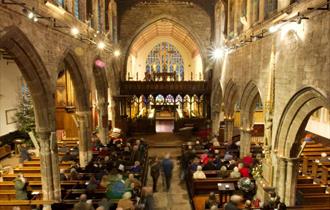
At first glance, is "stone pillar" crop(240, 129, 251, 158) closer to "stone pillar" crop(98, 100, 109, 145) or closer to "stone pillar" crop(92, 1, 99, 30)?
"stone pillar" crop(98, 100, 109, 145)

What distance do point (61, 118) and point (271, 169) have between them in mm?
12937

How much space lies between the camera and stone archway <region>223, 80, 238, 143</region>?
1605 centimetres

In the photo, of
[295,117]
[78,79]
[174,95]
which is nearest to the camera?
[295,117]

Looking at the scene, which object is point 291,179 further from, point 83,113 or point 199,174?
point 83,113

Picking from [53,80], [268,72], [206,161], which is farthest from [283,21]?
[53,80]

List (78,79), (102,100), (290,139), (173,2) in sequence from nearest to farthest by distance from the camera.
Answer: (290,139) < (78,79) < (102,100) < (173,2)

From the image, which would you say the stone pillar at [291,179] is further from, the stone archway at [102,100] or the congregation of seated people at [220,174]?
the stone archway at [102,100]

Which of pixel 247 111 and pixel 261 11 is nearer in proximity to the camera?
pixel 261 11

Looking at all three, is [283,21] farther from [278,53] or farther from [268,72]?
[268,72]

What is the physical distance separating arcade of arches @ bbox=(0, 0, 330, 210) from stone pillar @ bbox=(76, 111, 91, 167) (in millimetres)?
48

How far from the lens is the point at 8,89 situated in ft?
56.3

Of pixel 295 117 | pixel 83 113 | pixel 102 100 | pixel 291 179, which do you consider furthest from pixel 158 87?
pixel 295 117

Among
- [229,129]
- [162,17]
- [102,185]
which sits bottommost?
[102,185]

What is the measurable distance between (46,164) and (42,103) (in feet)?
6.42
